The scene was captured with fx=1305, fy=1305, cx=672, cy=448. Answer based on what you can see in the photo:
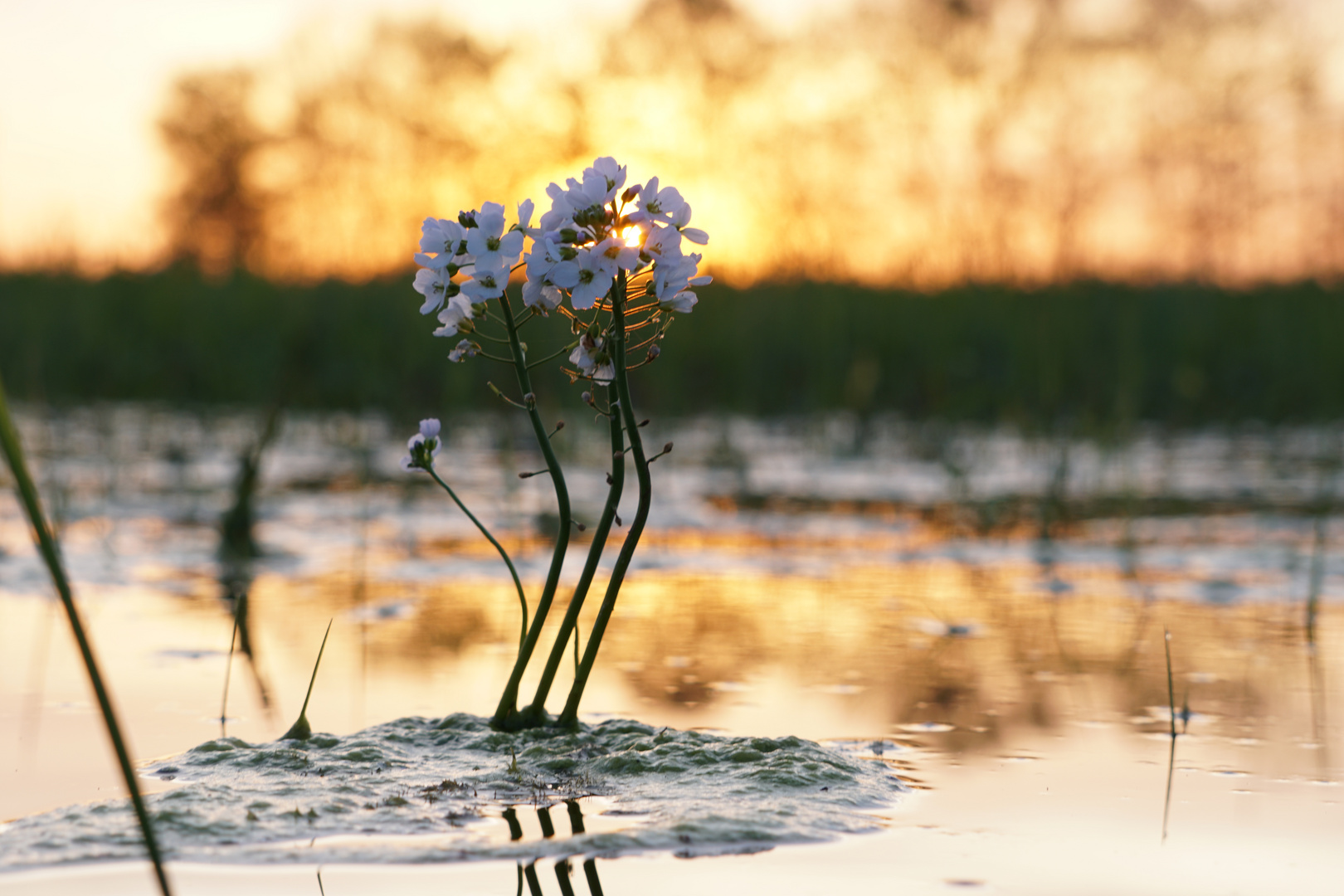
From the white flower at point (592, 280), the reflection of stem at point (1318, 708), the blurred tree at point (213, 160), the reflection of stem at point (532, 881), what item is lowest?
the reflection of stem at point (1318, 708)

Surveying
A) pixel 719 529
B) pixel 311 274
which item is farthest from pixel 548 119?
pixel 719 529

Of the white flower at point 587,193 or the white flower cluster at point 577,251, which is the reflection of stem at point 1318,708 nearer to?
the white flower cluster at point 577,251

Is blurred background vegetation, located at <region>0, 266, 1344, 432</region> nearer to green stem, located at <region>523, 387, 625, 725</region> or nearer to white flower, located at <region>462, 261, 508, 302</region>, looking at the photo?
green stem, located at <region>523, 387, 625, 725</region>

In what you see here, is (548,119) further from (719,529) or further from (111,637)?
(111,637)

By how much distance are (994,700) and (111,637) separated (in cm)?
161

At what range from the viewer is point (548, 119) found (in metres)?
19.7

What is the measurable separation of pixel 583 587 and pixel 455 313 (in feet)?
1.33

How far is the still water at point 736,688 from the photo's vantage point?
135 centimetres

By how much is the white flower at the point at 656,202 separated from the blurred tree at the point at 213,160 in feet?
89.1

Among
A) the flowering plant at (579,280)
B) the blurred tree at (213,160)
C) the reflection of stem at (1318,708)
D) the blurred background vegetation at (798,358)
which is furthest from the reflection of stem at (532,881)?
the blurred tree at (213,160)

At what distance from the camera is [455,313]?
1.73m

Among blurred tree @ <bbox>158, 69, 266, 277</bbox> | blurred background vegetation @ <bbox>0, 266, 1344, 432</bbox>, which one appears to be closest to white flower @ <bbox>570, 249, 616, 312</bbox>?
blurred background vegetation @ <bbox>0, 266, 1344, 432</bbox>

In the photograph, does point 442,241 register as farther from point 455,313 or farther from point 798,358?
point 798,358

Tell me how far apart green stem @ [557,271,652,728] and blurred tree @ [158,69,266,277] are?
27124 mm
